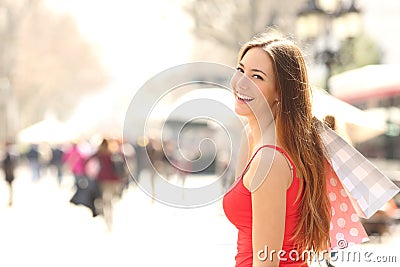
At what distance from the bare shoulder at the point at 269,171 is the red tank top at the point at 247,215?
0.02 m

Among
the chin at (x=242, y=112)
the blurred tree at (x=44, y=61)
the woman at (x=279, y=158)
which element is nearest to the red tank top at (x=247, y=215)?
the woman at (x=279, y=158)

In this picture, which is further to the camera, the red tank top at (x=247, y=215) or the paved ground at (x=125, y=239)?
the paved ground at (x=125, y=239)

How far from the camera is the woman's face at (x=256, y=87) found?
255cm

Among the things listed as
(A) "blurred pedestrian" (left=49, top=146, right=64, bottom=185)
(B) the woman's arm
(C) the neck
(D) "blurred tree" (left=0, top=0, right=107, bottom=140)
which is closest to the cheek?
(C) the neck

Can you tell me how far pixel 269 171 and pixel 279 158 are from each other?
59mm

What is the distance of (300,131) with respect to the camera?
2525mm

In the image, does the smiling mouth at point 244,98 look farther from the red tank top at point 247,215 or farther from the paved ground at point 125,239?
the paved ground at point 125,239

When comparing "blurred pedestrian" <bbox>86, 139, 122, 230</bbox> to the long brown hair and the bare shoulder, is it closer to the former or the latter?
the long brown hair

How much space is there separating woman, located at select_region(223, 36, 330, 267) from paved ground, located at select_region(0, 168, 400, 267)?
4.62 meters

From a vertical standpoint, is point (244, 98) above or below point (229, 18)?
below

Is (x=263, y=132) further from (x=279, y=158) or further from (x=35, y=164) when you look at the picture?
(x=35, y=164)

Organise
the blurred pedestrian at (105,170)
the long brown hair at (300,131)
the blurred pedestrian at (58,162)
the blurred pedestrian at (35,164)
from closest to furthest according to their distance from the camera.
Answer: the long brown hair at (300,131) < the blurred pedestrian at (105,170) < the blurred pedestrian at (58,162) < the blurred pedestrian at (35,164)

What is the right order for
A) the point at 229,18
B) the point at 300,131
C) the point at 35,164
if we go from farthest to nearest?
the point at 35,164, the point at 229,18, the point at 300,131

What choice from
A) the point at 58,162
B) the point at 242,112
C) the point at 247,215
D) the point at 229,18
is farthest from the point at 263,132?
the point at 58,162
